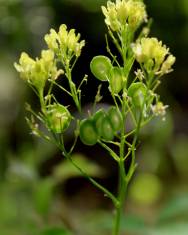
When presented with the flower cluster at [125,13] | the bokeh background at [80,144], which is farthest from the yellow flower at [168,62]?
the bokeh background at [80,144]

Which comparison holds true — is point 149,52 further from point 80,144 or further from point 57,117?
point 80,144

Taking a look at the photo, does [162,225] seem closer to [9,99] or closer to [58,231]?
[58,231]

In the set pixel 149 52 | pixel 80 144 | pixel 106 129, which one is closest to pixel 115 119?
pixel 106 129

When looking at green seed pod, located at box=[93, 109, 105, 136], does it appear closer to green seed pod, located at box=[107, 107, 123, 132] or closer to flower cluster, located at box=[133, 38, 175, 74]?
green seed pod, located at box=[107, 107, 123, 132]

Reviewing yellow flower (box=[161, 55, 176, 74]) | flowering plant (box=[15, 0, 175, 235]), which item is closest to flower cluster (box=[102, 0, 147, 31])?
flowering plant (box=[15, 0, 175, 235])

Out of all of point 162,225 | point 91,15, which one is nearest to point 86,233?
point 162,225

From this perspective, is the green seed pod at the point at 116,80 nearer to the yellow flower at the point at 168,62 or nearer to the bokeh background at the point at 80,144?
the yellow flower at the point at 168,62

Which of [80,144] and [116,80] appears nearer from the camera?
[116,80]
